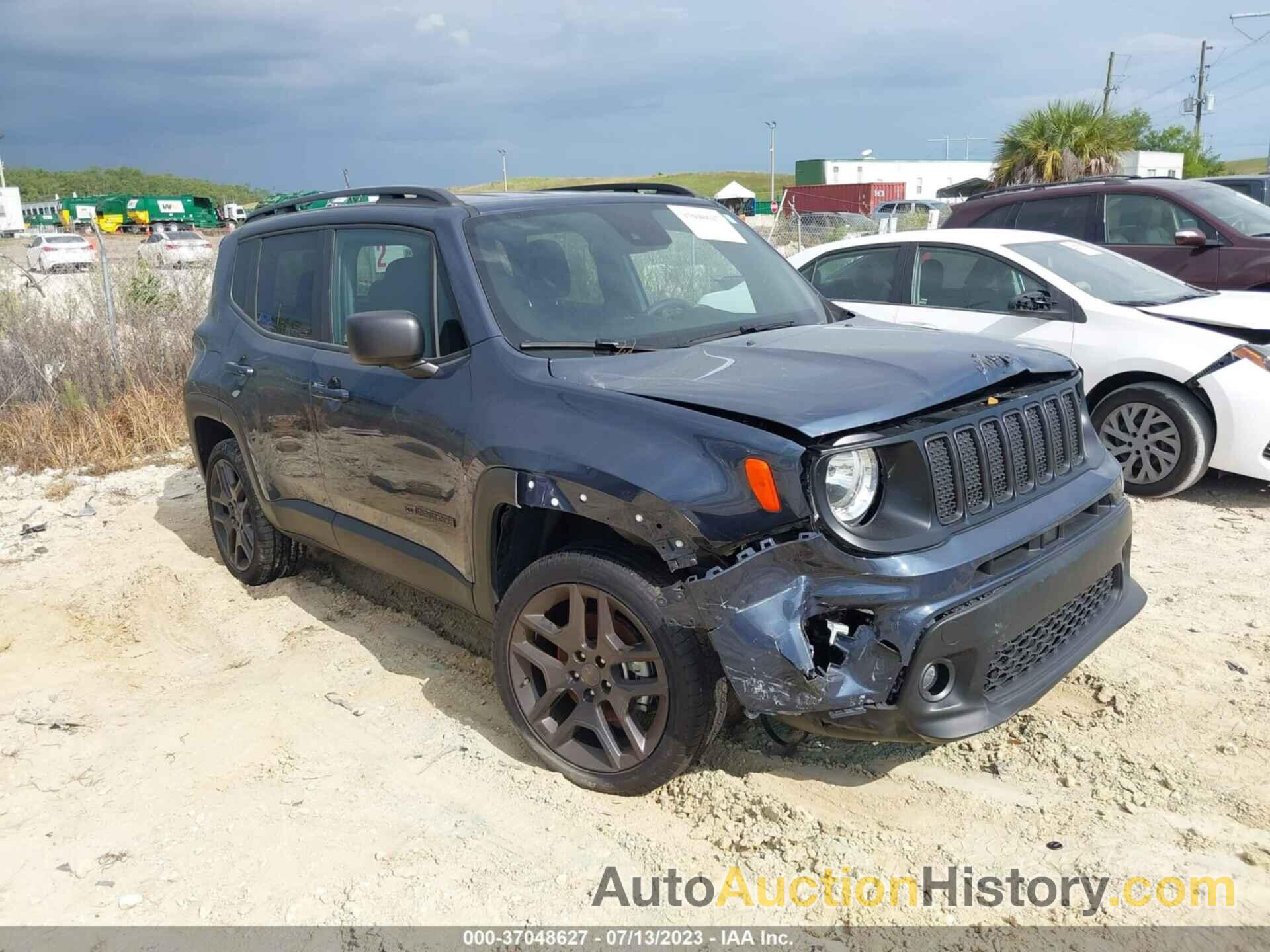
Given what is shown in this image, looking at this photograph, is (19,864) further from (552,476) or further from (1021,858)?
(1021,858)

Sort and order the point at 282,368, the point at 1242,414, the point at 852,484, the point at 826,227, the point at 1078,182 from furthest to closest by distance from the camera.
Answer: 1. the point at 826,227
2. the point at 1078,182
3. the point at 1242,414
4. the point at 282,368
5. the point at 852,484

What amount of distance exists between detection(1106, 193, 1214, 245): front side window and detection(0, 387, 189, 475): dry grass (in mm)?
8125

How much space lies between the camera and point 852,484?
2807 mm

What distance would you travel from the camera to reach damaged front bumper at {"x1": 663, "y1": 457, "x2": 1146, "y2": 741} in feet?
8.68

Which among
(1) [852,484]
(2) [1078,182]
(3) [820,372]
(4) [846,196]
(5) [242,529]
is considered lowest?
(5) [242,529]

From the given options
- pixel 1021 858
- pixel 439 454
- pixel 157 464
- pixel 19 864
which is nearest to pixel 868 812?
pixel 1021 858

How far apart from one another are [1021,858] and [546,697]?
1.54 meters

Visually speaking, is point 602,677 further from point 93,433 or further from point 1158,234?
point 1158,234

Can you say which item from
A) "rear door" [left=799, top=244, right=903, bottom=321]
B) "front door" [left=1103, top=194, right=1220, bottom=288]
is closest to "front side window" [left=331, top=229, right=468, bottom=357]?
"rear door" [left=799, top=244, right=903, bottom=321]

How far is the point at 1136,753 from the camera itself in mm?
3410

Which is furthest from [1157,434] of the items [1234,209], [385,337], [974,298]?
[385,337]

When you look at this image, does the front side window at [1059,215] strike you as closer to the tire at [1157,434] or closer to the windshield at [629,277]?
the tire at [1157,434]

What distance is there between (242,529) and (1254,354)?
594cm

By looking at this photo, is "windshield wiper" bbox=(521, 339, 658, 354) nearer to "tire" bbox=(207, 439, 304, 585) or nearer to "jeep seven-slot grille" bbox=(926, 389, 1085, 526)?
"jeep seven-slot grille" bbox=(926, 389, 1085, 526)
